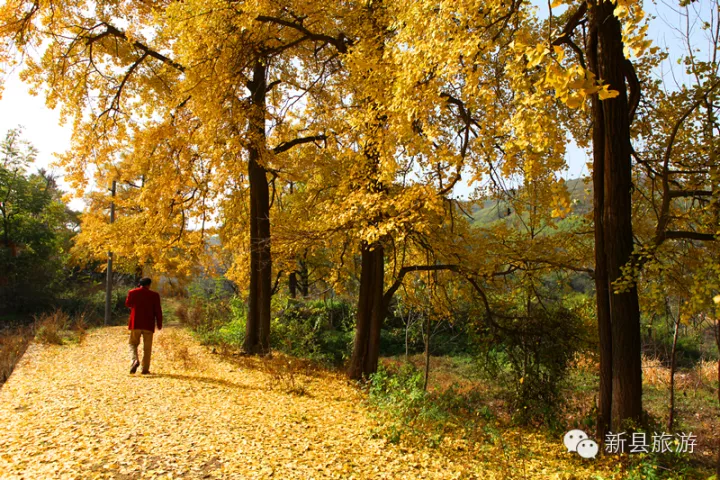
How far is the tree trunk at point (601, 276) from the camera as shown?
5.32 metres

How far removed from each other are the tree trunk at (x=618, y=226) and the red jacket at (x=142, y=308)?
22.2ft

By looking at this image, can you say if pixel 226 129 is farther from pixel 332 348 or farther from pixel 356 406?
pixel 332 348

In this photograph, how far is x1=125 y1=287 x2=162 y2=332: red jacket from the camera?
24.0 feet

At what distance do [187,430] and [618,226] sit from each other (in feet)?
17.9

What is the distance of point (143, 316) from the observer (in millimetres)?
7371

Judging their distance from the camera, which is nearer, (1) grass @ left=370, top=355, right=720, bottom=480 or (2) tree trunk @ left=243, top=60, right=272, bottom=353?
(1) grass @ left=370, top=355, right=720, bottom=480

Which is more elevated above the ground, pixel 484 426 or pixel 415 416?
pixel 415 416

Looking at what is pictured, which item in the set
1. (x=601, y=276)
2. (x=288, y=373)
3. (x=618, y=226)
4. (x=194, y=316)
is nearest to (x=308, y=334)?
(x=288, y=373)

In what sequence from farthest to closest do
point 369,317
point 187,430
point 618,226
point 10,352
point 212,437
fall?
point 10,352, point 369,317, point 618,226, point 187,430, point 212,437

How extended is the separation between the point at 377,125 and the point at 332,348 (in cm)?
1408

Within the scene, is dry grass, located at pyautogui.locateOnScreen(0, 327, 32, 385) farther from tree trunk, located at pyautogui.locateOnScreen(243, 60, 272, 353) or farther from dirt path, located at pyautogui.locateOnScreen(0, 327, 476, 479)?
tree trunk, located at pyautogui.locateOnScreen(243, 60, 272, 353)

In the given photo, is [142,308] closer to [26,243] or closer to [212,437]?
[212,437]

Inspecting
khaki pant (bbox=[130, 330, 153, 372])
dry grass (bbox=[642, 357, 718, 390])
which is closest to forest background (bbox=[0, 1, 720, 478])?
dry grass (bbox=[642, 357, 718, 390])

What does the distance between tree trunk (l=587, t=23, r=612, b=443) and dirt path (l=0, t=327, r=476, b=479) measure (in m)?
2.34
